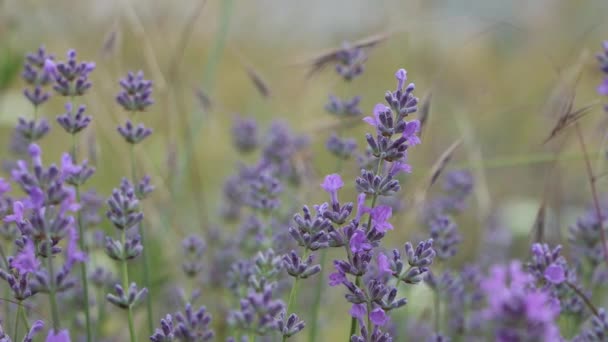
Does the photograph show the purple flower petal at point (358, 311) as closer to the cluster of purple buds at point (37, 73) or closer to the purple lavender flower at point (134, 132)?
the purple lavender flower at point (134, 132)

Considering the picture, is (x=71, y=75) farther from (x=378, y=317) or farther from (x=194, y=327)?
(x=378, y=317)

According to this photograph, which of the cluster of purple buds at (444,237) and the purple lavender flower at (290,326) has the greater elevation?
the cluster of purple buds at (444,237)

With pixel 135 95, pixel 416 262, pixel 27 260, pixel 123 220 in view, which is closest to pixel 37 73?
pixel 135 95

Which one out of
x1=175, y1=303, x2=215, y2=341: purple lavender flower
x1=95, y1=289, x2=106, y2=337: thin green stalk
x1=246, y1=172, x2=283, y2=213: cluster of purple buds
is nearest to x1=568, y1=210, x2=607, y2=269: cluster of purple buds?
x1=246, y1=172, x2=283, y2=213: cluster of purple buds

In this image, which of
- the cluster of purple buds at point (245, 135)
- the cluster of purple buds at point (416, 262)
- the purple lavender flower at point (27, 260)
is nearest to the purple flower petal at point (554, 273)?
the cluster of purple buds at point (416, 262)

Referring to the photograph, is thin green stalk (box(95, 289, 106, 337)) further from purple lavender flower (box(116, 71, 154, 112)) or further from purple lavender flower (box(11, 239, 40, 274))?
purple lavender flower (box(11, 239, 40, 274))

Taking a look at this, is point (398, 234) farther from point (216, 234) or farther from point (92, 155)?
point (92, 155)
